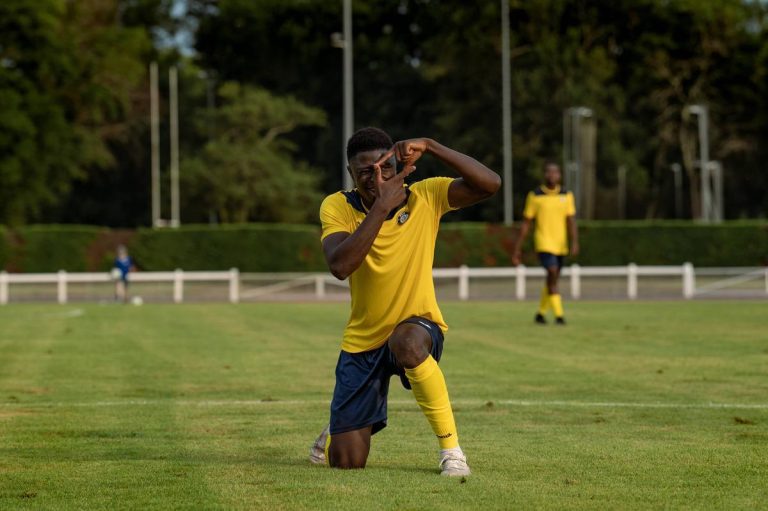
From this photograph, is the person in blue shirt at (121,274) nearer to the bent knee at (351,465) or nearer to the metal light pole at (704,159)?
the bent knee at (351,465)

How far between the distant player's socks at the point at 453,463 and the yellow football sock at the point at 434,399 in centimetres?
4

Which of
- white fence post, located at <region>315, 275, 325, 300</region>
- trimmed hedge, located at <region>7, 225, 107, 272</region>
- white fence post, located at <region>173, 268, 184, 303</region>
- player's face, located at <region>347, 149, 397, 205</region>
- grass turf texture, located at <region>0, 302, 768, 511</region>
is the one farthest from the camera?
trimmed hedge, located at <region>7, 225, 107, 272</region>

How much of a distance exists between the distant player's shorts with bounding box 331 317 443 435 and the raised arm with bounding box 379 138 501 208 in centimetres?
78

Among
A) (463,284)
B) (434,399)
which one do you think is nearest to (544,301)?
(434,399)

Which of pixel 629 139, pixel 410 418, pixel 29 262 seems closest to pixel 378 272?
pixel 410 418

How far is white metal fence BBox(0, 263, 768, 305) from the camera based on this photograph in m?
39.4

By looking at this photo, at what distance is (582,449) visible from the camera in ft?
29.8

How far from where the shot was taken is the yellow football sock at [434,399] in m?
8.05

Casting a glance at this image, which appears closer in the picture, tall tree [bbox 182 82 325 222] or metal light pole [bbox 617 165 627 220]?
tall tree [bbox 182 82 325 222]

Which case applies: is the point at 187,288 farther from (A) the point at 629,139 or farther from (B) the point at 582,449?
(A) the point at 629,139

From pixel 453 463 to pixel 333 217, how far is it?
1465 millimetres

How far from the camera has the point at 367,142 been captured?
796 centimetres

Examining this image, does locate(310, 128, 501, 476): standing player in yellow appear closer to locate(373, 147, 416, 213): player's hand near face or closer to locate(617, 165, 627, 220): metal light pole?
locate(373, 147, 416, 213): player's hand near face

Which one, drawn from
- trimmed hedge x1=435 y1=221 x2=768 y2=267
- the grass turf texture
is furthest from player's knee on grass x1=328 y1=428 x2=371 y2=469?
trimmed hedge x1=435 y1=221 x2=768 y2=267
